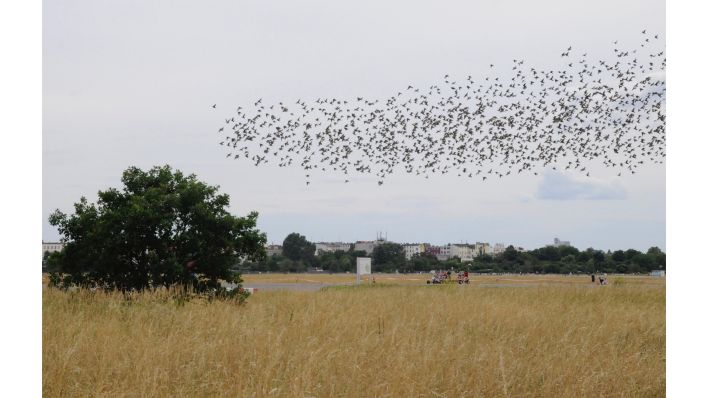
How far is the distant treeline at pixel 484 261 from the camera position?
6144 cm

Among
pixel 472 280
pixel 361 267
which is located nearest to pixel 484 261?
pixel 472 280

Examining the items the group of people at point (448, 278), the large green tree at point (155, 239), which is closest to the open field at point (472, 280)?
the group of people at point (448, 278)

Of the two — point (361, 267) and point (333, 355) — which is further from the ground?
point (333, 355)

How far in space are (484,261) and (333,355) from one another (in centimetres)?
8762

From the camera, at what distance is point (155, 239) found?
53.1 feet

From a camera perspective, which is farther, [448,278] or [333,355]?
[448,278]

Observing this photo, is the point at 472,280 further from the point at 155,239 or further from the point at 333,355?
the point at 333,355

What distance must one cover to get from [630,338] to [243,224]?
29.9 ft

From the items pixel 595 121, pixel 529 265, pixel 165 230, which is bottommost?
pixel 529 265

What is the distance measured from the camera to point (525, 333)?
11445 millimetres

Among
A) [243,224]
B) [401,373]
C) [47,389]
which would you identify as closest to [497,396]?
[401,373]

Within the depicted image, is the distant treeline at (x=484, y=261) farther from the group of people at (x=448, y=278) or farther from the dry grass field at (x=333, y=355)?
the dry grass field at (x=333, y=355)

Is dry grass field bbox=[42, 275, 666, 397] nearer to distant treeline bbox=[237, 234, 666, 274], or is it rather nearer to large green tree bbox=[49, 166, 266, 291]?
large green tree bbox=[49, 166, 266, 291]

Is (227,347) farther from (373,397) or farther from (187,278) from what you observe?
(187,278)
